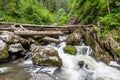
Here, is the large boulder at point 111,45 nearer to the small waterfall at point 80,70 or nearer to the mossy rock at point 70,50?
the small waterfall at point 80,70

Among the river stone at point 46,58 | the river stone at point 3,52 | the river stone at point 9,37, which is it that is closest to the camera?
the river stone at point 46,58

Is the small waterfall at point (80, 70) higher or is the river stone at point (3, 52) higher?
the river stone at point (3, 52)

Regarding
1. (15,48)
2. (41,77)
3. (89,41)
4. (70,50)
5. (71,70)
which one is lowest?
(71,70)

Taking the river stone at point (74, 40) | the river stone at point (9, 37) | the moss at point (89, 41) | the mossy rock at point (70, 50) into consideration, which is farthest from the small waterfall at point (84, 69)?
the river stone at point (9, 37)

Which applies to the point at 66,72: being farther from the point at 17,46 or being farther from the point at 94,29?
the point at 94,29

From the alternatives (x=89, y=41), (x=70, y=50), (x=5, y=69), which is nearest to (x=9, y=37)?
(x=5, y=69)

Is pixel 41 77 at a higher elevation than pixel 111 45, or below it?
below

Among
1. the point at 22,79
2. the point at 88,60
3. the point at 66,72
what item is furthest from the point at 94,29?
the point at 22,79

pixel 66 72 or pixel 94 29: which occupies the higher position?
pixel 94 29

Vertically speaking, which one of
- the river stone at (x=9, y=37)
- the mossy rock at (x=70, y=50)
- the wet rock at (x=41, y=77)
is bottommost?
the mossy rock at (x=70, y=50)

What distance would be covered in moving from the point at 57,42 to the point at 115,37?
3.86m

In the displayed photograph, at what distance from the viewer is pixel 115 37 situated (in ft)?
34.7

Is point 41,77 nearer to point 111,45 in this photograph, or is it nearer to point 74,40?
point 111,45

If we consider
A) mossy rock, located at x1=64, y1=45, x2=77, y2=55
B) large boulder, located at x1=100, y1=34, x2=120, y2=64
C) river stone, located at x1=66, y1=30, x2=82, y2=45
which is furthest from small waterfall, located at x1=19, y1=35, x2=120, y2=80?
river stone, located at x1=66, y1=30, x2=82, y2=45
